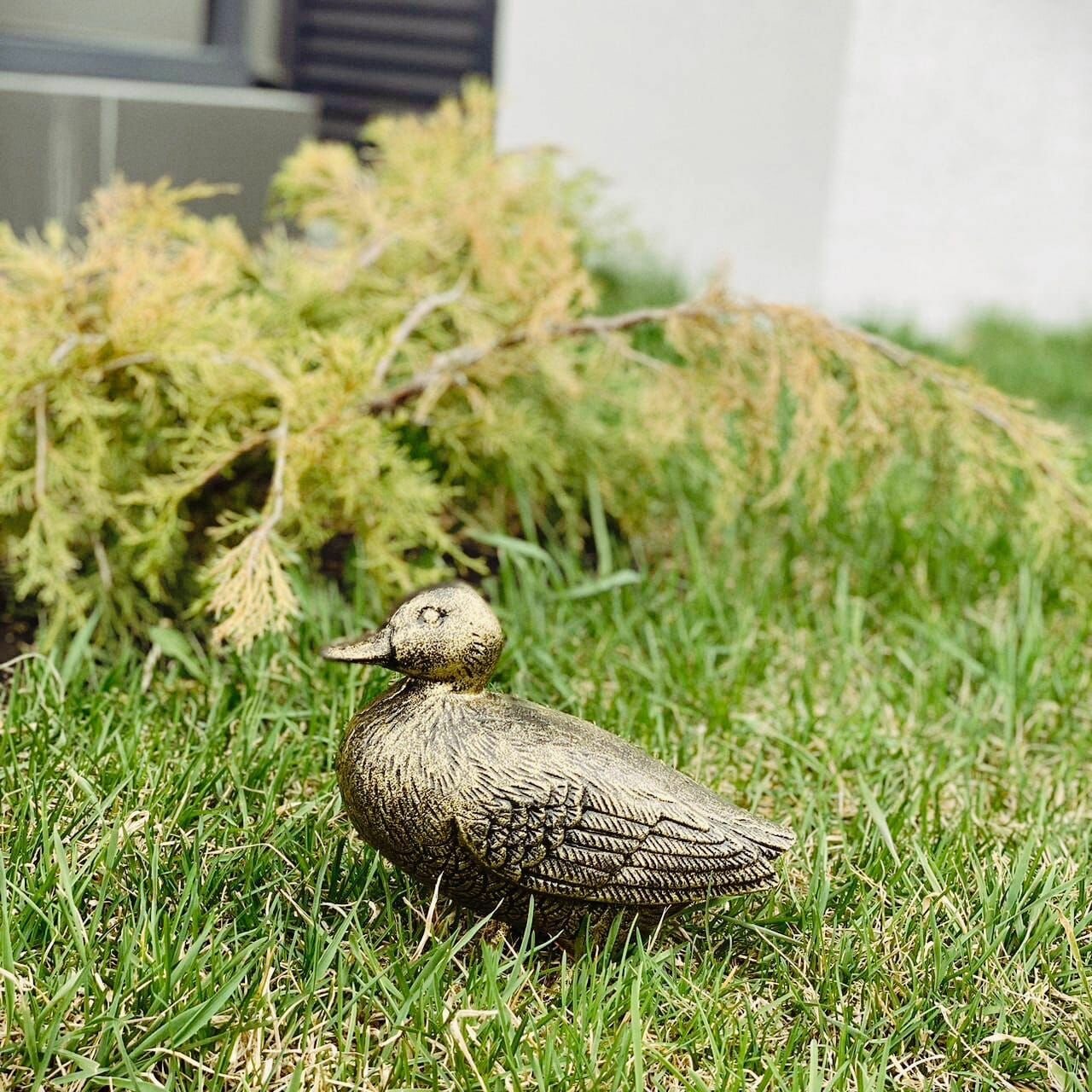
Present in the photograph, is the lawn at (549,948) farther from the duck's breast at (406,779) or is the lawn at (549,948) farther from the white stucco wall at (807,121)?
the white stucco wall at (807,121)

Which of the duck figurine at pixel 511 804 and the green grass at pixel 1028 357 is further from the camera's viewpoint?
the green grass at pixel 1028 357

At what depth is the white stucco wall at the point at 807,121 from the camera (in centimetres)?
577

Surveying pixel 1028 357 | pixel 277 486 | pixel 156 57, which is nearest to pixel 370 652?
pixel 277 486

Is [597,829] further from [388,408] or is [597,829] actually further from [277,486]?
[388,408]

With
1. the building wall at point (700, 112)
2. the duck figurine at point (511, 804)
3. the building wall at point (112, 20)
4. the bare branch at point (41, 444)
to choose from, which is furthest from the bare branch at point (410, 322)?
the building wall at point (700, 112)

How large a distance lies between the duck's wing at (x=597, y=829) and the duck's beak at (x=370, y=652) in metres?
0.19

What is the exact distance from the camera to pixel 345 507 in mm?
2791

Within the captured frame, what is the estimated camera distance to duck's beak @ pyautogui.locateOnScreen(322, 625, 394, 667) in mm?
1915

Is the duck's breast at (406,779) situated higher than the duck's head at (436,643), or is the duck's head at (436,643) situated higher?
the duck's head at (436,643)

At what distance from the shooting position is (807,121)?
586 centimetres

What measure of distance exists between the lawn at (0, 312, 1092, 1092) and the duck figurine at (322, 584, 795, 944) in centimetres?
10

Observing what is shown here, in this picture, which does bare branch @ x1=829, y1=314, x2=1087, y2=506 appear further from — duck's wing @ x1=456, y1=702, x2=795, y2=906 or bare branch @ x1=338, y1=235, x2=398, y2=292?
duck's wing @ x1=456, y1=702, x2=795, y2=906

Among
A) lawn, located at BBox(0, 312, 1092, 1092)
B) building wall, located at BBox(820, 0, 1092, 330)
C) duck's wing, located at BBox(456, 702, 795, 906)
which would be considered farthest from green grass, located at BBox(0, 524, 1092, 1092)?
building wall, located at BBox(820, 0, 1092, 330)

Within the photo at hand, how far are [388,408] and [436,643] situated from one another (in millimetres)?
1232
